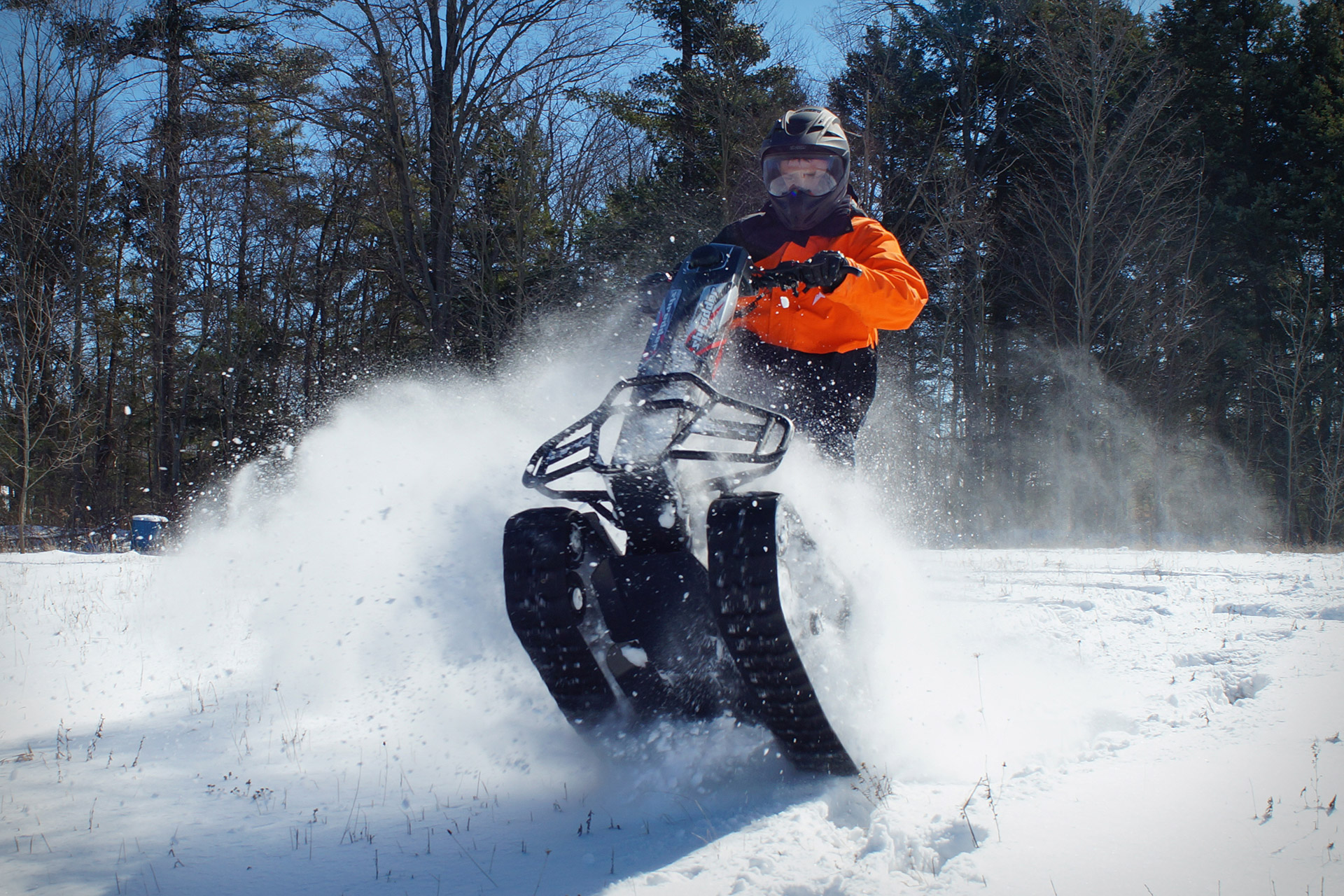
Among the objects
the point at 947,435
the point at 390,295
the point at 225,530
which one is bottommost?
the point at 225,530

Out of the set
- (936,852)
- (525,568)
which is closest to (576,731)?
(525,568)

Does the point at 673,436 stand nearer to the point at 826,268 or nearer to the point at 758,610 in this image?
the point at 758,610

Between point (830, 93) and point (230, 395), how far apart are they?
1729 cm

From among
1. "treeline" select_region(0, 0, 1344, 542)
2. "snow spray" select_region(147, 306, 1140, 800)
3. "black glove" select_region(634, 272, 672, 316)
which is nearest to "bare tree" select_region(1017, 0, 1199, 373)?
"treeline" select_region(0, 0, 1344, 542)

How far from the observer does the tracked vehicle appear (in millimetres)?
2217

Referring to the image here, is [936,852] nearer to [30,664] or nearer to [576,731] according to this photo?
[576,731]

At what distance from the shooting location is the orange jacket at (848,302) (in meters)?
2.90

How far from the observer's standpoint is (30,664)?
165 inches

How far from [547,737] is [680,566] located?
1.02 metres

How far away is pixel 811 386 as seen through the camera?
3490 millimetres

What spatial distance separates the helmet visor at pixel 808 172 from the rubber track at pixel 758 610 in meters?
1.64

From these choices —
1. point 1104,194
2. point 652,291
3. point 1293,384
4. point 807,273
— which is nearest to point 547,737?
point 652,291

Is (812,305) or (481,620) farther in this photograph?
(481,620)

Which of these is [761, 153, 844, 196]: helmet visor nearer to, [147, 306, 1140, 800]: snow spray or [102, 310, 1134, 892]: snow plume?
[102, 310, 1134, 892]: snow plume
